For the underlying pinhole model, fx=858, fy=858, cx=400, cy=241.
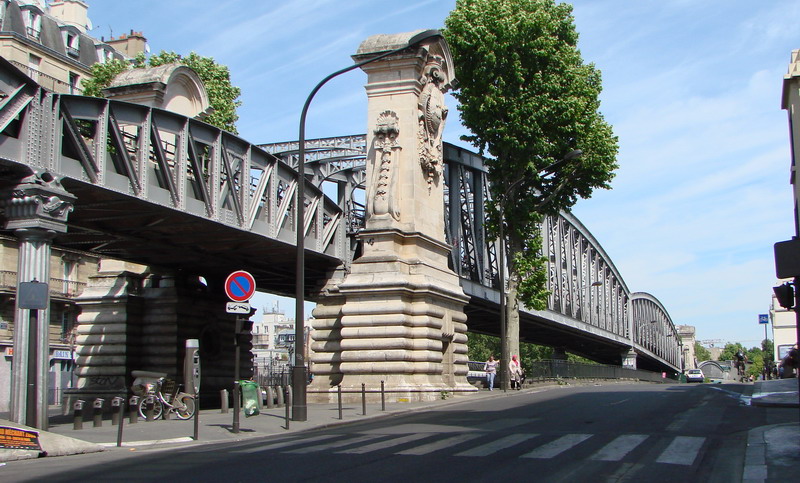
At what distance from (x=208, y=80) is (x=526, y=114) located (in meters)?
17.4

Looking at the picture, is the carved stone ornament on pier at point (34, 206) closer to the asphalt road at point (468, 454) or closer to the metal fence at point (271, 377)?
the asphalt road at point (468, 454)

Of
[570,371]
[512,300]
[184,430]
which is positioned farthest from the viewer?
[570,371]

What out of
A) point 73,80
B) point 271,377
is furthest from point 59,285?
point 271,377

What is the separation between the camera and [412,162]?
92.4 feet

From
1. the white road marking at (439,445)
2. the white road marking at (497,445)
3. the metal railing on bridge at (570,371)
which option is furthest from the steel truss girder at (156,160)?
the metal railing on bridge at (570,371)

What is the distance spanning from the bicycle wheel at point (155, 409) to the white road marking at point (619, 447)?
12.3 meters

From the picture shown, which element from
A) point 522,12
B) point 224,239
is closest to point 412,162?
point 224,239

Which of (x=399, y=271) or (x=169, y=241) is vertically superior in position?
(x=169, y=241)

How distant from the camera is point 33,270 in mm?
16438

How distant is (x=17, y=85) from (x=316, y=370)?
14725 millimetres

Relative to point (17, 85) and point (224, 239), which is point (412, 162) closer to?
point (224, 239)

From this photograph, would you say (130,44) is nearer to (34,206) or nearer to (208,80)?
(208,80)

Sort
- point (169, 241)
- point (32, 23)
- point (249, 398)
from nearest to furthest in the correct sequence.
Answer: point (249, 398)
point (169, 241)
point (32, 23)

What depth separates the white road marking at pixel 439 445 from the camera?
505 inches
